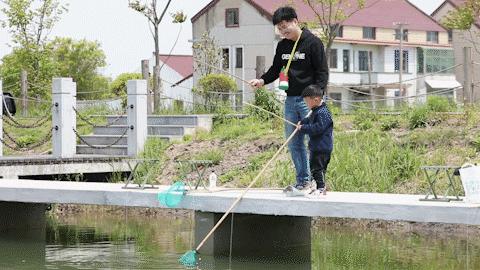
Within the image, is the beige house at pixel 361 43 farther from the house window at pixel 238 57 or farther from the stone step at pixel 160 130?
the stone step at pixel 160 130

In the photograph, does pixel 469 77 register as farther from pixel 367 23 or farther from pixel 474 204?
pixel 367 23

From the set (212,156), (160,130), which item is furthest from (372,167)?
(160,130)

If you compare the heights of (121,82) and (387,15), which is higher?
(387,15)

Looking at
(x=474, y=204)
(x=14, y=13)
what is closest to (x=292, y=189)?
(x=474, y=204)

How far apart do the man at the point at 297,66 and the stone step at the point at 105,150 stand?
26.0ft

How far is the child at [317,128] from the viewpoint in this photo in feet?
34.6

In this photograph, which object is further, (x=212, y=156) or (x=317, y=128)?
(x=212, y=156)

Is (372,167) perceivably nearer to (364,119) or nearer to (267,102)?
(364,119)

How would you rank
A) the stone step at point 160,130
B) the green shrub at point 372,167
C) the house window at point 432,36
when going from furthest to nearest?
the house window at point 432,36 → the stone step at point 160,130 → the green shrub at point 372,167

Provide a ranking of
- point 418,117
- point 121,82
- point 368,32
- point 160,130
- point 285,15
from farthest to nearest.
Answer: point 368,32
point 121,82
point 160,130
point 418,117
point 285,15

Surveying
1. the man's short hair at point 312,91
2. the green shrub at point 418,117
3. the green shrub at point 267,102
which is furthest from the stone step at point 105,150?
the man's short hair at point 312,91

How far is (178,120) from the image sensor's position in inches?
762

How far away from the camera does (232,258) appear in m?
11.6

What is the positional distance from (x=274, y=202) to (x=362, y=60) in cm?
4494
